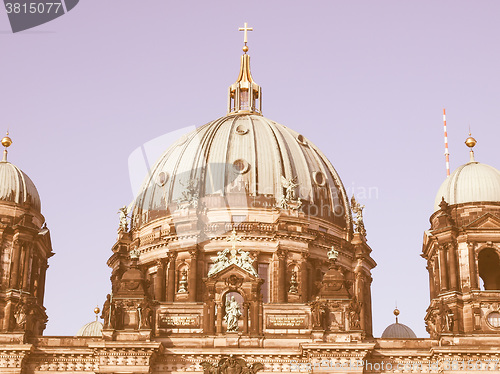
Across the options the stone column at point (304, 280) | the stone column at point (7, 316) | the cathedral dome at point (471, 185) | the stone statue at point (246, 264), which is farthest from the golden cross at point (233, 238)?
the stone column at point (7, 316)

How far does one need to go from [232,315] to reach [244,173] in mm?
15427

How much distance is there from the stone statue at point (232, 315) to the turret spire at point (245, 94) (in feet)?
79.8

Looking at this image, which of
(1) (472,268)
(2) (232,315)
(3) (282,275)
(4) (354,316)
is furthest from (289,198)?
(1) (472,268)

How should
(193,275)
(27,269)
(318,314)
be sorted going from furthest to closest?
(193,275)
(27,269)
(318,314)

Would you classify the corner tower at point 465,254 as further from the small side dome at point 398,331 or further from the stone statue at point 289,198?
the stone statue at point 289,198

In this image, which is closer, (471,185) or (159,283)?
(471,185)

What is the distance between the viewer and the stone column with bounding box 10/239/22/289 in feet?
198

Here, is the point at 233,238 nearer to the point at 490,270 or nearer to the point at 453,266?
the point at 453,266

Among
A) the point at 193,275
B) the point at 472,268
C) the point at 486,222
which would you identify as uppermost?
the point at 486,222

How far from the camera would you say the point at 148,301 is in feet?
192

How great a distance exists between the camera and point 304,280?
6712 cm

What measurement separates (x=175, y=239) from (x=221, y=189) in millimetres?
4932

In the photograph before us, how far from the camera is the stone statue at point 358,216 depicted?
7312 centimetres

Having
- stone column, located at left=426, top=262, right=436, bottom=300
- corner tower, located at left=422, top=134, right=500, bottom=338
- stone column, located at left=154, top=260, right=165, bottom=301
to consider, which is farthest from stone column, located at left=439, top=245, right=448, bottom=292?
stone column, located at left=154, top=260, right=165, bottom=301
